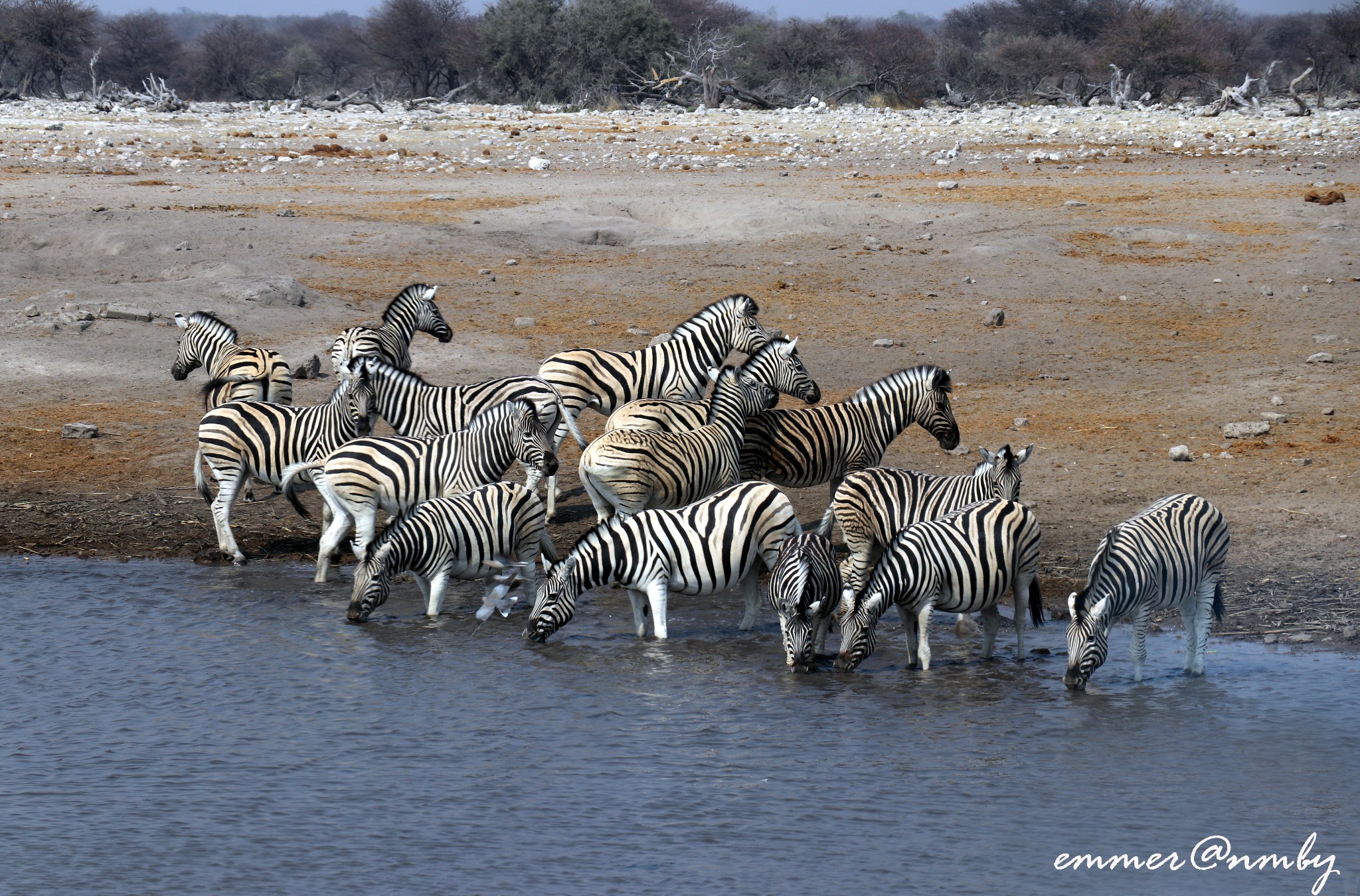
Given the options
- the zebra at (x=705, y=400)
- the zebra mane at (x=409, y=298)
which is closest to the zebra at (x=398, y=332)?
the zebra mane at (x=409, y=298)

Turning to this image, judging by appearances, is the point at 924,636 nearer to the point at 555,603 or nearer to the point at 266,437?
the point at 555,603

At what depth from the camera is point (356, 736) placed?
6461 millimetres

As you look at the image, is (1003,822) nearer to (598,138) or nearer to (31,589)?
(31,589)

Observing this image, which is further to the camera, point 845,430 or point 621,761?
point 845,430

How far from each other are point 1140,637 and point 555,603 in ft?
9.02

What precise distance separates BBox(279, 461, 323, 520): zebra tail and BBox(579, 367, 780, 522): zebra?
1.65m

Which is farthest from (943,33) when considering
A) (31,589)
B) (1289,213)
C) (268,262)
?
(31,589)

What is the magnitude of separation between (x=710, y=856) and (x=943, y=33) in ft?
224

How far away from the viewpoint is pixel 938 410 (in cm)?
975

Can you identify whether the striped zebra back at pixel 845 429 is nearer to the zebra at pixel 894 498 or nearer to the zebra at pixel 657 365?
the zebra at pixel 894 498

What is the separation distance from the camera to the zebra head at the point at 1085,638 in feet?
22.1

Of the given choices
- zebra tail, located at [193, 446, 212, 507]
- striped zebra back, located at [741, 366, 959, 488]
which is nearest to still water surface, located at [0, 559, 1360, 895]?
striped zebra back, located at [741, 366, 959, 488]

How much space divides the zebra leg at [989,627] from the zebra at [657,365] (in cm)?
366

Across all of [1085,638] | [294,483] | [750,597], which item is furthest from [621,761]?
[294,483]
